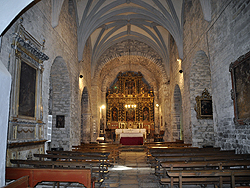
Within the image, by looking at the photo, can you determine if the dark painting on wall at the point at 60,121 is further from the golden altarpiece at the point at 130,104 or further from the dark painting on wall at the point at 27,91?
the golden altarpiece at the point at 130,104

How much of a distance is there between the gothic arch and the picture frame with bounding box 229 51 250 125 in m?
3.44

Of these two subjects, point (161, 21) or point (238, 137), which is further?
point (161, 21)

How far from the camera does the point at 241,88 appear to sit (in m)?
5.68

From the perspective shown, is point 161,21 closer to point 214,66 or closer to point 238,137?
point 214,66

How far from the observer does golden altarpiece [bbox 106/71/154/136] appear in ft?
66.1

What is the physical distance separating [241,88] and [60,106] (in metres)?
7.42

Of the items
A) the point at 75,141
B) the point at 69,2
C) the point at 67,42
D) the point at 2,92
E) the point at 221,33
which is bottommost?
the point at 75,141

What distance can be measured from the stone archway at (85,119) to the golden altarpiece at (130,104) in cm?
493

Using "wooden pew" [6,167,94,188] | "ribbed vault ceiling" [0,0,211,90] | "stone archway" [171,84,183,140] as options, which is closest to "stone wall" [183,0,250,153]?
"ribbed vault ceiling" [0,0,211,90]

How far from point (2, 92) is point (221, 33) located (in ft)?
20.2

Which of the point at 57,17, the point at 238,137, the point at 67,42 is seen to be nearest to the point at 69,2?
the point at 67,42

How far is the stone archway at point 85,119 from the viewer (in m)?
15.1

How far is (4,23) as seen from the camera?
3.52 m

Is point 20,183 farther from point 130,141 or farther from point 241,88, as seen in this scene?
point 130,141
